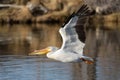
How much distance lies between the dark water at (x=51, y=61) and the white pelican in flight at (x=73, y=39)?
1.75 meters

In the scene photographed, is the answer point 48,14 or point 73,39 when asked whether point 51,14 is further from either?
point 73,39

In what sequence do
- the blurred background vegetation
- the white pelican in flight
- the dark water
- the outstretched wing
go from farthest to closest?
the blurred background vegetation, the dark water, the white pelican in flight, the outstretched wing

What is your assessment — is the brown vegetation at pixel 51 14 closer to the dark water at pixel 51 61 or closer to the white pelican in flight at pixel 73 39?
the dark water at pixel 51 61

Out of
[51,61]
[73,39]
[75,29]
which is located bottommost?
[51,61]

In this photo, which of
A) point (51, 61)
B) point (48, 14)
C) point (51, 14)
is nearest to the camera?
point (51, 61)

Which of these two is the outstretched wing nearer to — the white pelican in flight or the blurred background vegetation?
the white pelican in flight

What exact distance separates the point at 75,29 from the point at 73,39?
1.32 feet

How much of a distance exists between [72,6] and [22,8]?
11.7 ft

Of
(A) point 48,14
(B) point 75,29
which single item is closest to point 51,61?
(B) point 75,29

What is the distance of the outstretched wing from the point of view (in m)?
12.7

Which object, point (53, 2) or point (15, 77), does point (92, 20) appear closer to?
point (53, 2)

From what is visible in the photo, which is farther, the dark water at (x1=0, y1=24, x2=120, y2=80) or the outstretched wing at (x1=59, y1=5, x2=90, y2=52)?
the dark water at (x1=0, y1=24, x2=120, y2=80)

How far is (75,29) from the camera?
42.5ft

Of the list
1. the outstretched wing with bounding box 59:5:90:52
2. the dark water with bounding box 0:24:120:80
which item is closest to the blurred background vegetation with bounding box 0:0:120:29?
the dark water with bounding box 0:24:120:80
